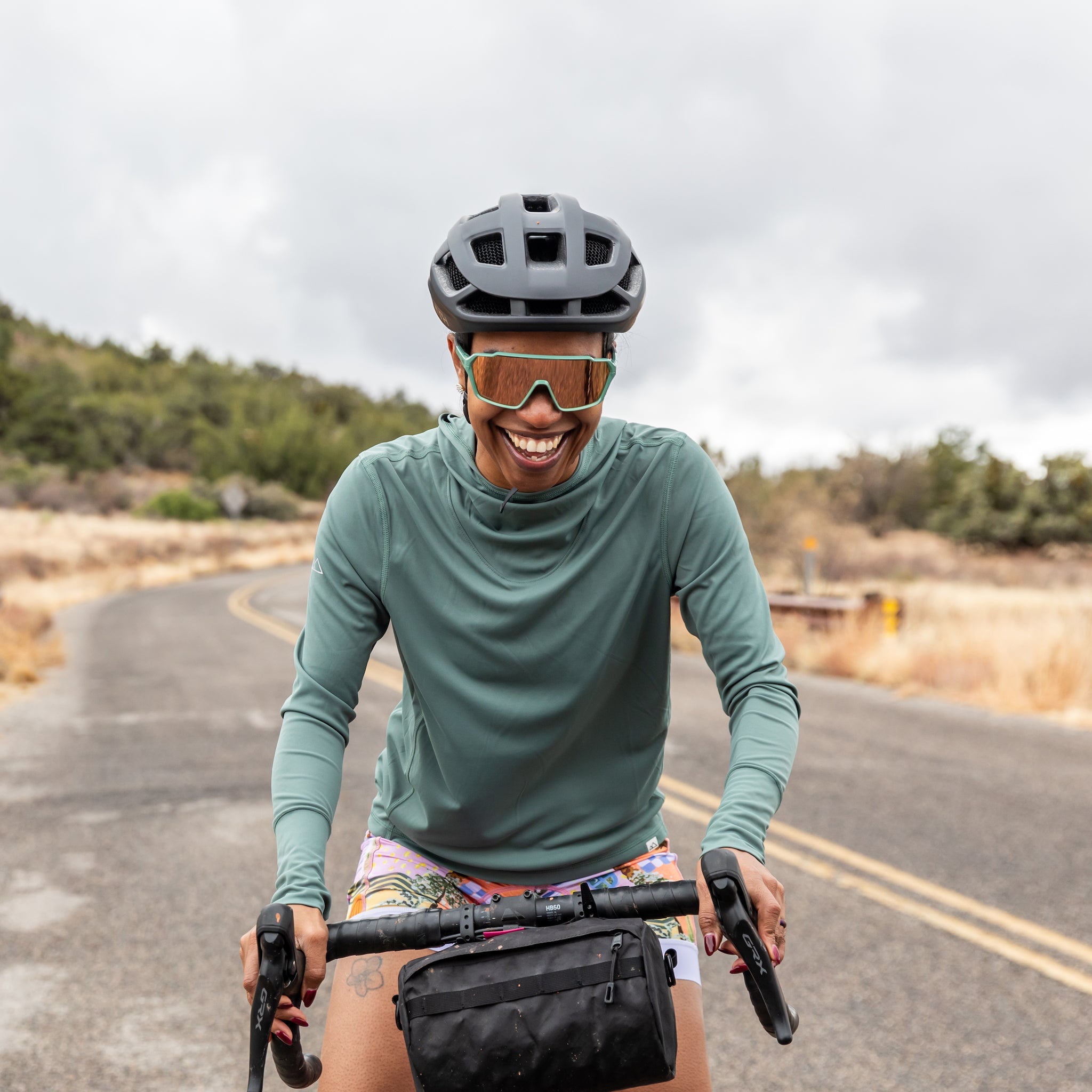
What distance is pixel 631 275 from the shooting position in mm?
2117

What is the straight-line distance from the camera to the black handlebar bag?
1.52 m

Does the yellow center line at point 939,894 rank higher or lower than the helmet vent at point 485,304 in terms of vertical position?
lower

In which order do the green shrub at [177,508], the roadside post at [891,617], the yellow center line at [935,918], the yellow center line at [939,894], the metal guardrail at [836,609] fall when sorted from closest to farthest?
the yellow center line at [935,918]
the yellow center line at [939,894]
the roadside post at [891,617]
the metal guardrail at [836,609]
the green shrub at [177,508]

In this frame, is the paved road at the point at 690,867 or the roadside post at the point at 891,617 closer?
the paved road at the point at 690,867

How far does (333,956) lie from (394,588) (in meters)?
0.73

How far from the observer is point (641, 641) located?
2.19 meters

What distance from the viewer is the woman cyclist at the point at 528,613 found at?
6.43 feet

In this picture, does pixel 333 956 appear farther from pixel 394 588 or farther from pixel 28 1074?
pixel 28 1074

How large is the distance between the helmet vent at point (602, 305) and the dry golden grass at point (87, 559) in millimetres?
10922

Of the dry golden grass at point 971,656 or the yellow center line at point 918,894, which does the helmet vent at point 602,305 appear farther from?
the dry golden grass at point 971,656

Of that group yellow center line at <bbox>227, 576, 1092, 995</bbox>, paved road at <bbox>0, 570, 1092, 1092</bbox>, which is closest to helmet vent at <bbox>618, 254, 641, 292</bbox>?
yellow center line at <bbox>227, 576, 1092, 995</bbox>

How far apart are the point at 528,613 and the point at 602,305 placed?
605 mm

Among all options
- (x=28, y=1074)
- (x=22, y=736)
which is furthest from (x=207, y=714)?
(x=28, y=1074)

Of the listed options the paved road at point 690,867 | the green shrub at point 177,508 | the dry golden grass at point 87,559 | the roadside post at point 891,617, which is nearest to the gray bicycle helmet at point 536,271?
the paved road at point 690,867
